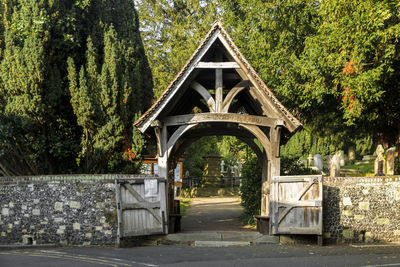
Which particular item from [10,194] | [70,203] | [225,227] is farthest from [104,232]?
[225,227]

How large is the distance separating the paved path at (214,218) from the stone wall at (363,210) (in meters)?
3.57

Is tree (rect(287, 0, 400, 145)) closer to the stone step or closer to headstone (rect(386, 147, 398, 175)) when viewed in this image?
headstone (rect(386, 147, 398, 175))

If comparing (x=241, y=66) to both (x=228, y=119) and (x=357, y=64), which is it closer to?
(x=228, y=119)

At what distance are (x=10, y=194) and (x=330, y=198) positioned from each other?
30.9ft

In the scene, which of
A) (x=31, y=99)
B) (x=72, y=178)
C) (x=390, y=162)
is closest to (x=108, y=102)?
(x=31, y=99)

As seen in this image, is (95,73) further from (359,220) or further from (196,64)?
(359,220)

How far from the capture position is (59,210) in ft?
40.9

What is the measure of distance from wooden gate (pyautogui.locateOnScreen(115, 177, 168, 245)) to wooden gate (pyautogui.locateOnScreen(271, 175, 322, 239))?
3.28 metres

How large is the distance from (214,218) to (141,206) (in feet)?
20.5

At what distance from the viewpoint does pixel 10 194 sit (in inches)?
507

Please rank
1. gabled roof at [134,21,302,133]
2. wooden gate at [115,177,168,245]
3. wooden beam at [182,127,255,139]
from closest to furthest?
wooden gate at [115,177,168,245] → gabled roof at [134,21,302,133] → wooden beam at [182,127,255,139]

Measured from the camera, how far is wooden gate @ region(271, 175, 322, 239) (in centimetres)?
1213

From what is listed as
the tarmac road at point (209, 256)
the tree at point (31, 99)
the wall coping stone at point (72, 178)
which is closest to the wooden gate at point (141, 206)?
the wall coping stone at point (72, 178)

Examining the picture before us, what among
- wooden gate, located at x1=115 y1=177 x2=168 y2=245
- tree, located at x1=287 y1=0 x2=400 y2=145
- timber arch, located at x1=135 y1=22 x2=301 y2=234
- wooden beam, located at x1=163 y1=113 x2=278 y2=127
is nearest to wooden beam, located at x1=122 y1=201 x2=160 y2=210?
wooden gate, located at x1=115 y1=177 x2=168 y2=245
